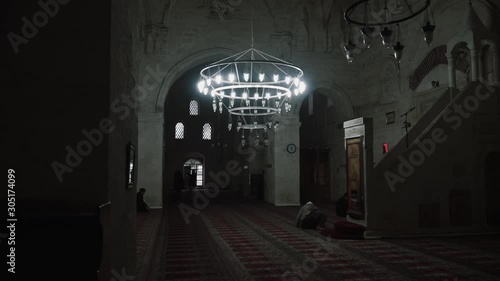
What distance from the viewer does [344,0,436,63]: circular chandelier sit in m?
5.20

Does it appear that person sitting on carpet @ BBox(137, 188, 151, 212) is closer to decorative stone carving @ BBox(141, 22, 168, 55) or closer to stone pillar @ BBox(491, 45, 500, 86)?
decorative stone carving @ BBox(141, 22, 168, 55)

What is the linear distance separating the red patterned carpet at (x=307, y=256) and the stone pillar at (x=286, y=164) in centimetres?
429

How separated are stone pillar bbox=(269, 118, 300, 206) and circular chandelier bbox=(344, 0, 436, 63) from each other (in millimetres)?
3121

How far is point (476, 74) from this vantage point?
24.5 feet

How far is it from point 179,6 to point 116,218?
9521mm

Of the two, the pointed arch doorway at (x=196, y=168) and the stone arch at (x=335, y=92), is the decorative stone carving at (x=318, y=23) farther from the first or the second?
the pointed arch doorway at (x=196, y=168)

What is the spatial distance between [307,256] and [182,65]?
763 centimetres

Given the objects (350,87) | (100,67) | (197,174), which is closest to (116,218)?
(100,67)

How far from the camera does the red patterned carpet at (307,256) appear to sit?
13.6 ft

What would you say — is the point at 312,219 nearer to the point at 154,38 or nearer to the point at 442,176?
the point at 442,176

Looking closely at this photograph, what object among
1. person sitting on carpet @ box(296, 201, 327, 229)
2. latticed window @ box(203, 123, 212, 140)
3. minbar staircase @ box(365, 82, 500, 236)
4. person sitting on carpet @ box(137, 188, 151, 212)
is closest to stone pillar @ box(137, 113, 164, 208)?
person sitting on carpet @ box(137, 188, 151, 212)

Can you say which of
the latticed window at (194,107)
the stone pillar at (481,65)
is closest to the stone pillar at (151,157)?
the stone pillar at (481,65)

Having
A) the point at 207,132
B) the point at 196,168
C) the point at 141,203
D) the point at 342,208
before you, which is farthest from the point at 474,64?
the point at 196,168

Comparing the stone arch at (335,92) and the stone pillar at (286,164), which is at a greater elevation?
the stone arch at (335,92)
